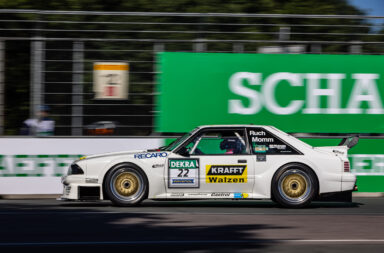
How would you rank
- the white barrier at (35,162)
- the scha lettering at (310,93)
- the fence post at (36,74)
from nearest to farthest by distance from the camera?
the white barrier at (35,162), the fence post at (36,74), the scha lettering at (310,93)

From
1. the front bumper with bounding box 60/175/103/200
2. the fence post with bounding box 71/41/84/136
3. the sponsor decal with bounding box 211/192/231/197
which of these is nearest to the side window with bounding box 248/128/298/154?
the sponsor decal with bounding box 211/192/231/197

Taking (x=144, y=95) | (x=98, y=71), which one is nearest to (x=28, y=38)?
(x=98, y=71)

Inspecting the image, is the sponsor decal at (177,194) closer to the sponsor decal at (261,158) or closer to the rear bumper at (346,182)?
the sponsor decal at (261,158)

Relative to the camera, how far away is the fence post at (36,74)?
46.0 ft

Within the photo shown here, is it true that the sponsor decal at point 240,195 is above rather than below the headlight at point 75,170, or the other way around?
below

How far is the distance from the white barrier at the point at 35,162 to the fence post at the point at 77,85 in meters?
0.73

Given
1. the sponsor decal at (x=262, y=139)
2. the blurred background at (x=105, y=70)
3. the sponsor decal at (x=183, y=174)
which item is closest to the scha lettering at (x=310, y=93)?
the blurred background at (x=105, y=70)

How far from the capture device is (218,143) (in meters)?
11.3

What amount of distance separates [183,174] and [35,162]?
141 inches

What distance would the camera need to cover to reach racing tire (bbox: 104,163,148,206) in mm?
11062

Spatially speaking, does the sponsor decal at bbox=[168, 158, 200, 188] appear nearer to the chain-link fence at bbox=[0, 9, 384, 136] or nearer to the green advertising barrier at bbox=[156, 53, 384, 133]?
the green advertising barrier at bbox=[156, 53, 384, 133]

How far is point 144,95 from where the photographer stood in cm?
1433

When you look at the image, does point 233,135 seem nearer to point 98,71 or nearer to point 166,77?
point 166,77

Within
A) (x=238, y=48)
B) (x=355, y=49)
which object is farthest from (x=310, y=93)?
(x=238, y=48)
